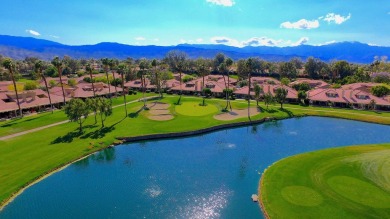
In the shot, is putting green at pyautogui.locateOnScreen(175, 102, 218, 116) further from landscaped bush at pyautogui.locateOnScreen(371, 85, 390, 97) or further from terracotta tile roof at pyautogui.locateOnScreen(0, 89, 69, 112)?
landscaped bush at pyautogui.locateOnScreen(371, 85, 390, 97)

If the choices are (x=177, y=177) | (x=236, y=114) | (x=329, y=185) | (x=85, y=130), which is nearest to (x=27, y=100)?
(x=85, y=130)

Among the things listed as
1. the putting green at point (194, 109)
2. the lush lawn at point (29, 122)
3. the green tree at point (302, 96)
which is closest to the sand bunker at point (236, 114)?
the putting green at point (194, 109)

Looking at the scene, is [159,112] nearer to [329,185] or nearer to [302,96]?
[302,96]

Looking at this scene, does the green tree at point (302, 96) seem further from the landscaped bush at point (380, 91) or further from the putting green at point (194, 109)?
the putting green at point (194, 109)

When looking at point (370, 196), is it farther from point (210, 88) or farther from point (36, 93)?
point (36, 93)

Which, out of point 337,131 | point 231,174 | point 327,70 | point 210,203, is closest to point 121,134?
point 231,174

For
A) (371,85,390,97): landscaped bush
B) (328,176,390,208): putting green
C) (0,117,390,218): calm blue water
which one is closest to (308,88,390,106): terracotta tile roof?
(371,85,390,97): landscaped bush
